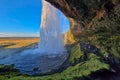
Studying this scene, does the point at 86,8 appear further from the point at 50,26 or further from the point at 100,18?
the point at 50,26

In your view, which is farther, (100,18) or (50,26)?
(50,26)

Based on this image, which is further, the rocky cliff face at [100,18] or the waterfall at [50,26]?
the waterfall at [50,26]

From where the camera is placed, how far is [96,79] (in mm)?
11352

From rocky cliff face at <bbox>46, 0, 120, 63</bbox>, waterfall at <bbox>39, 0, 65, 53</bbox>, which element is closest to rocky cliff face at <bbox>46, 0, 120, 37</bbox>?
rocky cliff face at <bbox>46, 0, 120, 63</bbox>

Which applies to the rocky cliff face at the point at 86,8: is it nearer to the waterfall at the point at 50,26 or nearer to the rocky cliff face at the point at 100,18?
the rocky cliff face at the point at 100,18

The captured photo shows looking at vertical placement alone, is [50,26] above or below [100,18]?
above

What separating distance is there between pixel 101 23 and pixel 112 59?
136 inches

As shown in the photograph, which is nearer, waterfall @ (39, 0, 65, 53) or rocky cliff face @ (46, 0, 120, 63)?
rocky cliff face @ (46, 0, 120, 63)

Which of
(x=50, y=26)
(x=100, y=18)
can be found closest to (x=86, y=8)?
(x=100, y=18)

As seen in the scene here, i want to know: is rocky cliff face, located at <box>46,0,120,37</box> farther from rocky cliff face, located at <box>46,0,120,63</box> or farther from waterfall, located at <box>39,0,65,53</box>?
waterfall, located at <box>39,0,65,53</box>

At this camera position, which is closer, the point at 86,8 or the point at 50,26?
the point at 86,8

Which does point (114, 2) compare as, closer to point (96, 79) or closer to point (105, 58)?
point (96, 79)

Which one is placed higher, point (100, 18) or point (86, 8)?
point (86, 8)

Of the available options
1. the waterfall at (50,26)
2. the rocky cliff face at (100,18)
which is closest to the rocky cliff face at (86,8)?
the rocky cliff face at (100,18)
